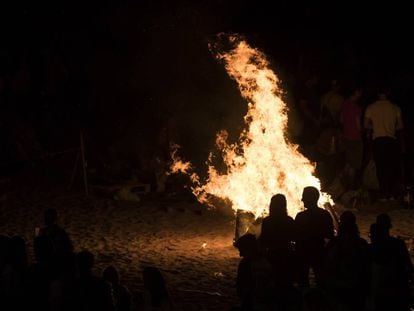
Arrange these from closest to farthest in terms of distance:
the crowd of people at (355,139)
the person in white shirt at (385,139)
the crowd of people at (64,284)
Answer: the crowd of people at (64,284) < the person in white shirt at (385,139) < the crowd of people at (355,139)

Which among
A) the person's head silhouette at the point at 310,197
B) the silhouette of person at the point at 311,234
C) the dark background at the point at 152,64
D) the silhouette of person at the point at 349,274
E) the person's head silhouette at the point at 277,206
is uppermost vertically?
the dark background at the point at 152,64

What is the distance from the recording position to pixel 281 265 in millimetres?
7973

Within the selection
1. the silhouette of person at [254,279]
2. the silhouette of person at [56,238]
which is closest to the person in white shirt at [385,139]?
the silhouette of person at [56,238]

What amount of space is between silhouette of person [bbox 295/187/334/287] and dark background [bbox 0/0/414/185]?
11338mm

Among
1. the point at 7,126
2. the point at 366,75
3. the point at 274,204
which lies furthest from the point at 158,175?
the point at 274,204

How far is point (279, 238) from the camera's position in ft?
26.0

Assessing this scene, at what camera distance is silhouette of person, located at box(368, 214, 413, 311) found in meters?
6.79

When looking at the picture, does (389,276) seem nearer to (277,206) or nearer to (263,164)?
(277,206)

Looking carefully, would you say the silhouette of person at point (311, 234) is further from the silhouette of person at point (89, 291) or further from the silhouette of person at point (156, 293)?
the silhouette of person at point (89, 291)

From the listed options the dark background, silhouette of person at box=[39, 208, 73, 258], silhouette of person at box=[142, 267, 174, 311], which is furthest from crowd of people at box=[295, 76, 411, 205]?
silhouette of person at box=[142, 267, 174, 311]

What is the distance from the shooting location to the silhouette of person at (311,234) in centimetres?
820

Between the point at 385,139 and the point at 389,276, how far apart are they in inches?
363

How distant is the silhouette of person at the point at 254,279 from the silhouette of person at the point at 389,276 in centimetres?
103

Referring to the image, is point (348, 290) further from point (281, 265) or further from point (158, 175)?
point (158, 175)
